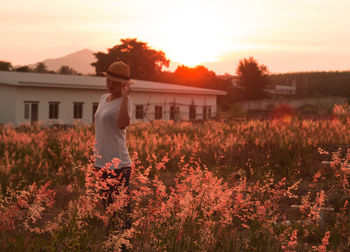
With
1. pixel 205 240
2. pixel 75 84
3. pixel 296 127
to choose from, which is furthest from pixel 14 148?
pixel 75 84

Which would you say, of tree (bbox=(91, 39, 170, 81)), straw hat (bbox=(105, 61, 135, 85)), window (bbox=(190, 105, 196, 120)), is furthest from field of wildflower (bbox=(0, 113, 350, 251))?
tree (bbox=(91, 39, 170, 81))

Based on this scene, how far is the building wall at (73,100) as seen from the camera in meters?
28.0

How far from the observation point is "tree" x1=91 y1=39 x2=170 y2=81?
55.4 m


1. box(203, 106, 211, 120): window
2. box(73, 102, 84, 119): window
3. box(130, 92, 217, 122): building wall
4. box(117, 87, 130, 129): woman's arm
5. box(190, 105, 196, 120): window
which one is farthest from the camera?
box(203, 106, 211, 120): window

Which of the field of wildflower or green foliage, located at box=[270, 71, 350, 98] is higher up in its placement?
green foliage, located at box=[270, 71, 350, 98]

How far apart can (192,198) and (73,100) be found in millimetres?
27594

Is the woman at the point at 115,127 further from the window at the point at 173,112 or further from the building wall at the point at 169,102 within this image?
the window at the point at 173,112

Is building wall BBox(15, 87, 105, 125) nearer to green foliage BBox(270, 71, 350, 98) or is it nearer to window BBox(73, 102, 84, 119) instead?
window BBox(73, 102, 84, 119)

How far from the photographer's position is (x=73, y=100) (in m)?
30.3

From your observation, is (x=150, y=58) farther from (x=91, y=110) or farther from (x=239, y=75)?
(x=91, y=110)

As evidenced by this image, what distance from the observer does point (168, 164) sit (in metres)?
11.3

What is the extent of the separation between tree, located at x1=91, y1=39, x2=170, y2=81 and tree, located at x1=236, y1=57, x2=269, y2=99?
33.9 ft

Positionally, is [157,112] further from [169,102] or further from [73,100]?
[73,100]

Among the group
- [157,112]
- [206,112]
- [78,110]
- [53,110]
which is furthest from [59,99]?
[206,112]
